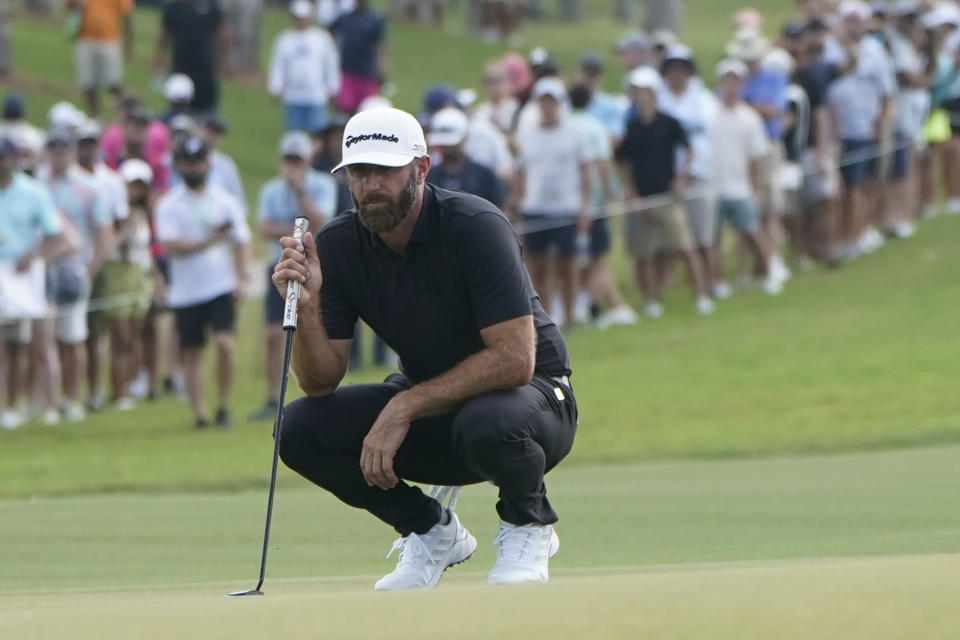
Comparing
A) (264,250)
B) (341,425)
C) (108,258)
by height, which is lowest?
(264,250)

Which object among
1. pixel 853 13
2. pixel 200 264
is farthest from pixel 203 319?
pixel 853 13

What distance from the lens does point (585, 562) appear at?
7.66 m

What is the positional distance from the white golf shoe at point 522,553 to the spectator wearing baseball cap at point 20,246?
905cm

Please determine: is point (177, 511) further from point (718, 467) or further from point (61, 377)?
point (61, 377)

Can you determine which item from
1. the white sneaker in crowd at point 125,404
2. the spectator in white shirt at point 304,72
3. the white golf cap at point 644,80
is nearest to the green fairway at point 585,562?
the white sneaker in crowd at point 125,404

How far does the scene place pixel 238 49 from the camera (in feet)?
112

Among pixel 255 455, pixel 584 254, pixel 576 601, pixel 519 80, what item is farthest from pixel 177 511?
pixel 519 80

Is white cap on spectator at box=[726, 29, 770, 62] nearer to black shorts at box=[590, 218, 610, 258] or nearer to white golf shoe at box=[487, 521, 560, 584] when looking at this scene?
black shorts at box=[590, 218, 610, 258]

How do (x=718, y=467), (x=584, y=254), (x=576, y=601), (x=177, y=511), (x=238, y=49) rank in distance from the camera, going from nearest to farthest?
1. (x=576, y=601)
2. (x=177, y=511)
3. (x=718, y=467)
4. (x=584, y=254)
5. (x=238, y=49)

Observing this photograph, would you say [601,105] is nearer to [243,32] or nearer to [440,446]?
[440,446]

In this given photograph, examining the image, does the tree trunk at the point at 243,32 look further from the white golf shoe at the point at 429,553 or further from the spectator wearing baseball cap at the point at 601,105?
the white golf shoe at the point at 429,553

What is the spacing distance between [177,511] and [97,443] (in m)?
4.58

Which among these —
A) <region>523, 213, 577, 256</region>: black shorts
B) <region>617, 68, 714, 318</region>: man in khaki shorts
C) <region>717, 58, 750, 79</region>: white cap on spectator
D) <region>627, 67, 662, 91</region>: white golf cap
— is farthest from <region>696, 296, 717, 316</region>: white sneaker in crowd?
<region>627, 67, 662, 91</region>: white golf cap

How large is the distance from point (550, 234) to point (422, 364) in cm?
1122
